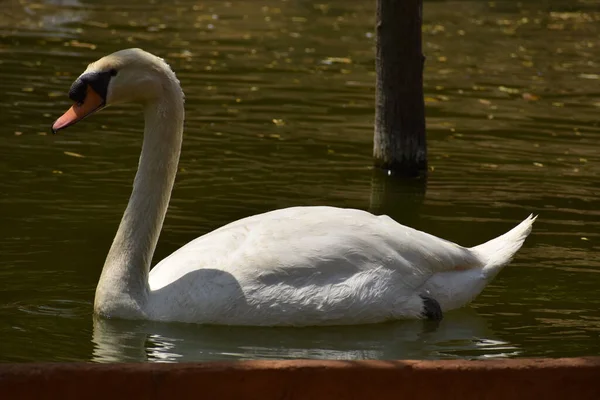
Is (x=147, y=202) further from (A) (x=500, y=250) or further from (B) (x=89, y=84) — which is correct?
(A) (x=500, y=250)

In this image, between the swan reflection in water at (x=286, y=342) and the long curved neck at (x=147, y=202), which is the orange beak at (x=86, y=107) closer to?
the long curved neck at (x=147, y=202)

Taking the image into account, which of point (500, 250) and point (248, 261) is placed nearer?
point (248, 261)

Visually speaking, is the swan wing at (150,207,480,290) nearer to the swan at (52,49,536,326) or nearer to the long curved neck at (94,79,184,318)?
the swan at (52,49,536,326)

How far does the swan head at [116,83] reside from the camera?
7320mm

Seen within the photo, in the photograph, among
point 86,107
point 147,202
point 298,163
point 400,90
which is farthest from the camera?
point 298,163

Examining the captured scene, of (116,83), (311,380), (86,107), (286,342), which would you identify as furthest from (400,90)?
(311,380)

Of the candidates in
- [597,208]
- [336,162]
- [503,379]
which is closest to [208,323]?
[503,379]

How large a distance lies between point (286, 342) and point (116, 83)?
5.50 feet

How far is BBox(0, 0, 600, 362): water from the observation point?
7.29 m

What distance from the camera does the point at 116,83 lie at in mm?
7355

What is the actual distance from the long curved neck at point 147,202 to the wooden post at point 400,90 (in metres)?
4.34

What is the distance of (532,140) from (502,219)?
3461mm

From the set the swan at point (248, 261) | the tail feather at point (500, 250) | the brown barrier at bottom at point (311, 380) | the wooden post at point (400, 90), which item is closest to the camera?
the brown barrier at bottom at point (311, 380)

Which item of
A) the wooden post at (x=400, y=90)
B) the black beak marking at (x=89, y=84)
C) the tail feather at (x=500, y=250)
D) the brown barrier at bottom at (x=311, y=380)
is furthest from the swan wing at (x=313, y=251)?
the wooden post at (x=400, y=90)
